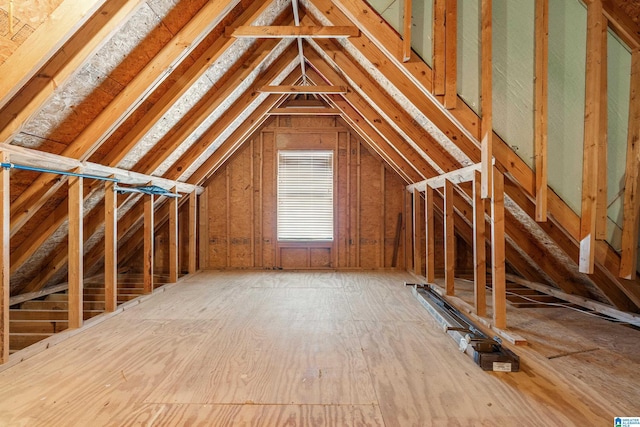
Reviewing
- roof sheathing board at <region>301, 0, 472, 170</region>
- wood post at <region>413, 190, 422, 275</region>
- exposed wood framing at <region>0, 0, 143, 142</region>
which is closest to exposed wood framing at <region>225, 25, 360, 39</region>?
roof sheathing board at <region>301, 0, 472, 170</region>

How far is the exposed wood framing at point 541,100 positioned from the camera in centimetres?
252

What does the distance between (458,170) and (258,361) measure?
271 cm

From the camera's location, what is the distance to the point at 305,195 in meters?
6.25

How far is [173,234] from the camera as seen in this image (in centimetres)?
491

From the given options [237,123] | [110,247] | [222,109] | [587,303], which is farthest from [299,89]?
[587,303]

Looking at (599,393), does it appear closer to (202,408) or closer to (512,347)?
(512,347)

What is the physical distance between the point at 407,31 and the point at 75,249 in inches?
126

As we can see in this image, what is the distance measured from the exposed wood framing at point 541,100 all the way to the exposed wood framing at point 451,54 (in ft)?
1.93

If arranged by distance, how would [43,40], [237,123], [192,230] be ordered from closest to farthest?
[43,40], [237,123], [192,230]

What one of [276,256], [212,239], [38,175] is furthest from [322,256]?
[38,175]

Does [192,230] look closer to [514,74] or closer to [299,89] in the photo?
[299,89]

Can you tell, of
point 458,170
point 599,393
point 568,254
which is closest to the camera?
point 599,393

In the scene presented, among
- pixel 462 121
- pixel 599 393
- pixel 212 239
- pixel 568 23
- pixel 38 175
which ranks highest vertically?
pixel 568 23

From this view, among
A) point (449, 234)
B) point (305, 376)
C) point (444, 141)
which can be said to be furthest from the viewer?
point (449, 234)
